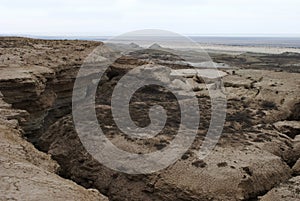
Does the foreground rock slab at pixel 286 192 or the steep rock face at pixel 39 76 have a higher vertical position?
the steep rock face at pixel 39 76

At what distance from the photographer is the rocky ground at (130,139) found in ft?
29.3

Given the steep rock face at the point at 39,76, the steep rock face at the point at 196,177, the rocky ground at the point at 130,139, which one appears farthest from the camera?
the steep rock face at the point at 39,76

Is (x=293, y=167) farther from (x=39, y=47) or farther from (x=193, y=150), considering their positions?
(x=39, y=47)

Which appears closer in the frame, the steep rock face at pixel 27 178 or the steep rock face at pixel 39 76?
the steep rock face at pixel 27 178

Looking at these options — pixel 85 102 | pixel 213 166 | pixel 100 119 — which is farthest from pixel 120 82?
pixel 213 166

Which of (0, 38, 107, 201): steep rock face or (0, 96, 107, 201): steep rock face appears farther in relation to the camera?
(0, 38, 107, 201): steep rock face

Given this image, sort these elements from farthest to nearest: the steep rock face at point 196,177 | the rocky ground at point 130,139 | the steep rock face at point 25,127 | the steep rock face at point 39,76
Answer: the steep rock face at point 39,76, the steep rock face at point 196,177, the rocky ground at point 130,139, the steep rock face at point 25,127

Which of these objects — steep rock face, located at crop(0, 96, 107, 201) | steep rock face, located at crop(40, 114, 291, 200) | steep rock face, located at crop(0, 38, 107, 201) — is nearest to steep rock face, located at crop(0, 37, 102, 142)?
steep rock face, located at crop(0, 38, 107, 201)

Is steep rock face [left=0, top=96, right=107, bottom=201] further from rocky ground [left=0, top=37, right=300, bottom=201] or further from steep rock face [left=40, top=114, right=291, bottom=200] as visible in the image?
steep rock face [left=40, top=114, right=291, bottom=200]

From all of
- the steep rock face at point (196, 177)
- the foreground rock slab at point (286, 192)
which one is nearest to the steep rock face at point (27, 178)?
the steep rock face at point (196, 177)

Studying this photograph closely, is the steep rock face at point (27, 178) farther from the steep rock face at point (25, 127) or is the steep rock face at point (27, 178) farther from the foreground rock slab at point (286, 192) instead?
the foreground rock slab at point (286, 192)

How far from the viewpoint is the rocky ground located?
8.93 meters

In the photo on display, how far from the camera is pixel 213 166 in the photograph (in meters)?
10.1

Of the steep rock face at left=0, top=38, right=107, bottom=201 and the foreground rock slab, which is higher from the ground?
the steep rock face at left=0, top=38, right=107, bottom=201
